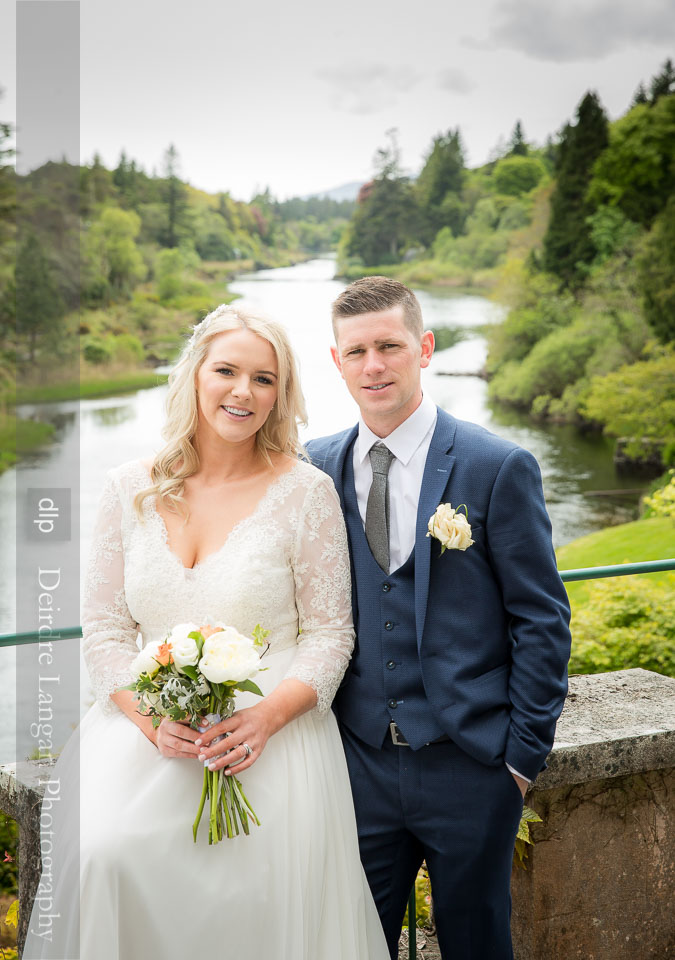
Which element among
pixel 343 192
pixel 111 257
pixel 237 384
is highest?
pixel 343 192

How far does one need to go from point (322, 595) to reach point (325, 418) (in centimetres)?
1850

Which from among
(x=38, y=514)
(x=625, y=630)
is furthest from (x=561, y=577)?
(x=38, y=514)

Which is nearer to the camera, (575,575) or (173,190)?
(575,575)

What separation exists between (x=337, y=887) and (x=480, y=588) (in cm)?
75

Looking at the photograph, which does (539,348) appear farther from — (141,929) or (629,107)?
(141,929)

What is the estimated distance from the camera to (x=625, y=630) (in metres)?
7.10

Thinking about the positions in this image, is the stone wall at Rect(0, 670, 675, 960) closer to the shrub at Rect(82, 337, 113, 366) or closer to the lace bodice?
the lace bodice

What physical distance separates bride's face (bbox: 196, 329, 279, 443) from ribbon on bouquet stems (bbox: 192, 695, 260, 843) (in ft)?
2.34

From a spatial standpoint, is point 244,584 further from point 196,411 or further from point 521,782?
point 521,782

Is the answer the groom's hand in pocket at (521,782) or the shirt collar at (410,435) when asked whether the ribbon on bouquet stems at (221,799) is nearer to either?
the groom's hand in pocket at (521,782)

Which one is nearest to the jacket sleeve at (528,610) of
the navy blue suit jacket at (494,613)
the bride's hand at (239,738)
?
the navy blue suit jacket at (494,613)

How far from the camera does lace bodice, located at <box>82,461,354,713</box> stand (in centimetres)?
224

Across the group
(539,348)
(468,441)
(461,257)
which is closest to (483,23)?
(461,257)

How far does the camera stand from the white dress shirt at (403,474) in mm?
2209
